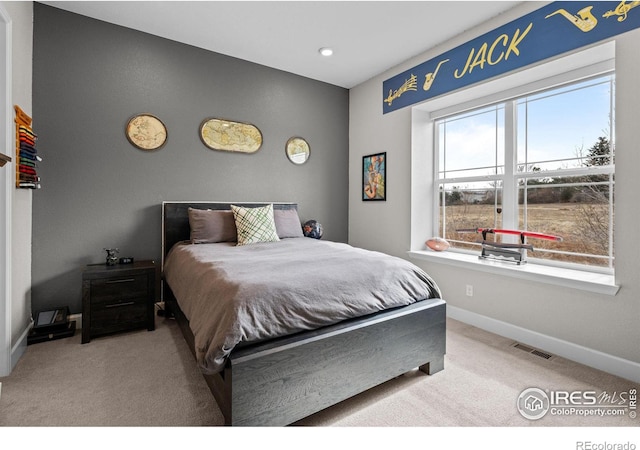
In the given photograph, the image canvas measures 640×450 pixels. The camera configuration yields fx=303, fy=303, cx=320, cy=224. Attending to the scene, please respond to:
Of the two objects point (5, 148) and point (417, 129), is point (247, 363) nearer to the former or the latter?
point (5, 148)

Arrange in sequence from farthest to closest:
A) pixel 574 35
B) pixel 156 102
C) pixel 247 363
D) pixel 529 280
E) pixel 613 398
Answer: pixel 156 102 → pixel 529 280 → pixel 574 35 → pixel 613 398 → pixel 247 363

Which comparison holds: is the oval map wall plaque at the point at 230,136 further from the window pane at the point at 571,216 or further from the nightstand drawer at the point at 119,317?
the window pane at the point at 571,216

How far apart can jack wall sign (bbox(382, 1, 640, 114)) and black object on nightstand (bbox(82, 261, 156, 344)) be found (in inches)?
127

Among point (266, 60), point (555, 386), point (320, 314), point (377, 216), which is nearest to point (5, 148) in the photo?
point (320, 314)

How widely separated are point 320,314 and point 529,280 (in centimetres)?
191

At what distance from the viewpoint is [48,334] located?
2.38m

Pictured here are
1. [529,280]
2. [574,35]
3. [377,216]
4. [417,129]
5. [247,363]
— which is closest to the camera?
[247,363]

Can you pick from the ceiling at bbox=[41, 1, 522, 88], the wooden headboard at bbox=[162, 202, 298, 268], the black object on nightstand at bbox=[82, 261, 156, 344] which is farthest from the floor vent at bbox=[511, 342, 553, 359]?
the wooden headboard at bbox=[162, 202, 298, 268]

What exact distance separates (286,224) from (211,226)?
801 millimetres

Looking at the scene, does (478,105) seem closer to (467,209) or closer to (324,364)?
(467,209)

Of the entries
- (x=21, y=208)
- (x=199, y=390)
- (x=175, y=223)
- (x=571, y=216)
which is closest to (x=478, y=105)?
(x=571, y=216)

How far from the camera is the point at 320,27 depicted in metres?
2.82

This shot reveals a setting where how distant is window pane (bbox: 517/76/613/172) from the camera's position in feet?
7.62

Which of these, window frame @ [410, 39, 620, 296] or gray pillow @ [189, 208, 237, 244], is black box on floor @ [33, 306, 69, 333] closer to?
gray pillow @ [189, 208, 237, 244]
